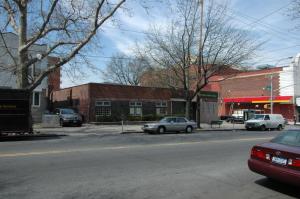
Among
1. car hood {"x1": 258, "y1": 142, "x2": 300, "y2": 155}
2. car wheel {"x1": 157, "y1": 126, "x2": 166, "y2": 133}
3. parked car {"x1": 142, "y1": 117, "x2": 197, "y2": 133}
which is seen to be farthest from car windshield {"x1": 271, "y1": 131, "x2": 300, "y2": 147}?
car wheel {"x1": 157, "y1": 126, "x2": 166, "y2": 133}

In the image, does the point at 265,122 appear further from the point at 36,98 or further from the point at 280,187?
the point at 280,187

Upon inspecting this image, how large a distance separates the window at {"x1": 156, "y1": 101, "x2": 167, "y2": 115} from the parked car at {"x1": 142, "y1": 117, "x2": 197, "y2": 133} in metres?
14.1

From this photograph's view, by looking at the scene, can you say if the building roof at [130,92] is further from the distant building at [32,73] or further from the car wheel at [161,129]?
the car wheel at [161,129]

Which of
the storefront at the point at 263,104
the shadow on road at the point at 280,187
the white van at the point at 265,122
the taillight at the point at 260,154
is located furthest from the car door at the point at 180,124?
the storefront at the point at 263,104

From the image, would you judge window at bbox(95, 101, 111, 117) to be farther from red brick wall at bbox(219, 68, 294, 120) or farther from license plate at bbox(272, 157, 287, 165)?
red brick wall at bbox(219, 68, 294, 120)

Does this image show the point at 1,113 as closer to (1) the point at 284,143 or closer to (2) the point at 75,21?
(2) the point at 75,21

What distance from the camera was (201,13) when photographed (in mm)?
34438

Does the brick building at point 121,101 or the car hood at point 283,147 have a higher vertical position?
the brick building at point 121,101

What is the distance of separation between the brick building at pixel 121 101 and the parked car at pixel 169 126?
1020cm

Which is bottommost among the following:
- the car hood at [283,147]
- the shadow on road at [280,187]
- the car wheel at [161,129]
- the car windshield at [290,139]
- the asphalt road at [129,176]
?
the shadow on road at [280,187]

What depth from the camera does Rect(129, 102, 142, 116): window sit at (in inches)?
1647

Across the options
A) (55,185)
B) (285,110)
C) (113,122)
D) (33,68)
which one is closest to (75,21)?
(33,68)

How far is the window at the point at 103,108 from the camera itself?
129 ft

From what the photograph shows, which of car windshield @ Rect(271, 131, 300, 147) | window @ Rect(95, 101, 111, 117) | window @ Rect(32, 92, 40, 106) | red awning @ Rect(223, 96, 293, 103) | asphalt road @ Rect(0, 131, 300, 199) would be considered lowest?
asphalt road @ Rect(0, 131, 300, 199)
